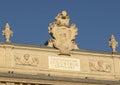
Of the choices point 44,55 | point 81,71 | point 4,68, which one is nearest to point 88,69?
point 81,71

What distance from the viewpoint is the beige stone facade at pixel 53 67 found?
4184 cm

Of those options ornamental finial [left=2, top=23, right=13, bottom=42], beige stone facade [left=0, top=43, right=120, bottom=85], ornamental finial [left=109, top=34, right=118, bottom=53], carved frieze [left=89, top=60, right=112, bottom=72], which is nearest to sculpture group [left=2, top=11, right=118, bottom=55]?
beige stone facade [left=0, top=43, right=120, bottom=85]

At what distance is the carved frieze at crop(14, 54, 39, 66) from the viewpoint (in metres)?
42.5

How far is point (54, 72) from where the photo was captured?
43.3 meters

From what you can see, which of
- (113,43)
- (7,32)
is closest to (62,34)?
(113,43)

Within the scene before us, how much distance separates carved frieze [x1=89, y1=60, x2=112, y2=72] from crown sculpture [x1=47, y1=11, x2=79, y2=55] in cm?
193

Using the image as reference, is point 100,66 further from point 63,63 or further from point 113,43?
point 63,63

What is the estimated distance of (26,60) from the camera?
4272 cm

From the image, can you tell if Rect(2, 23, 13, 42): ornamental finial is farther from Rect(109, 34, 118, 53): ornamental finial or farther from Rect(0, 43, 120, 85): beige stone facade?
Rect(109, 34, 118, 53): ornamental finial

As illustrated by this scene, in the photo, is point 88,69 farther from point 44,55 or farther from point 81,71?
point 44,55

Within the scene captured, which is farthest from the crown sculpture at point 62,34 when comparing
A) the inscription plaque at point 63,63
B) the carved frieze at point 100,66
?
the carved frieze at point 100,66

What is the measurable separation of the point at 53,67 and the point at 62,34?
2729 mm

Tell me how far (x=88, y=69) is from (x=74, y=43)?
2301mm

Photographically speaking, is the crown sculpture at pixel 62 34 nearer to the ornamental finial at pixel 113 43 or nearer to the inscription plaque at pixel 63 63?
the inscription plaque at pixel 63 63
